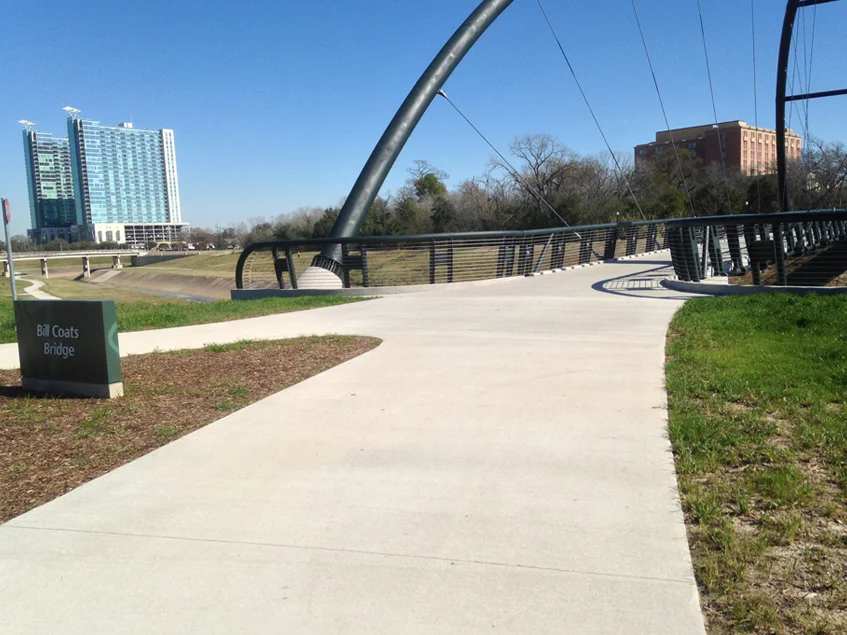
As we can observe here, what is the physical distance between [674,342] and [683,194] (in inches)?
2214

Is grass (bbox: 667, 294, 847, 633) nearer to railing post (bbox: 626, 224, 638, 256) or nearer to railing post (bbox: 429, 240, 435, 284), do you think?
railing post (bbox: 429, 240, 435, 284)

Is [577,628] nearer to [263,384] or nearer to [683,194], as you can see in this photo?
[263,384]

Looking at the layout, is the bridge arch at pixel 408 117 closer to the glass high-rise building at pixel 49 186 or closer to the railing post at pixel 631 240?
the railing post at pixel 631 240

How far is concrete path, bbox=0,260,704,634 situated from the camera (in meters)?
3.10

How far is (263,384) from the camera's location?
741 centimetres

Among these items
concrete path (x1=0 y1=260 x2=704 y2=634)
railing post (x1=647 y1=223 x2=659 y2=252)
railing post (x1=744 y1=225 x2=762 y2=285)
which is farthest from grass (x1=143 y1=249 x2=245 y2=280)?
concrete path (x1=0 y1=260 x2=704 y2=634)

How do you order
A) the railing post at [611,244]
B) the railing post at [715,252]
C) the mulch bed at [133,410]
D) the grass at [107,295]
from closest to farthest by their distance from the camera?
the mulch bed at [133,410] < the railing post at [715,252] < the railing post at [611,244] < the grass at [107,295]

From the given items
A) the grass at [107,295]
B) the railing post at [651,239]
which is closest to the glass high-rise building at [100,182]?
the grass at [107,295]

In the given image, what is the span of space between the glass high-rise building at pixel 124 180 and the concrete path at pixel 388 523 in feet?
586

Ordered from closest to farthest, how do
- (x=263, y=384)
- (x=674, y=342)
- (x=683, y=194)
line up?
(x=263, y=384) → (x=674, y=342) → (x=683, y=194)

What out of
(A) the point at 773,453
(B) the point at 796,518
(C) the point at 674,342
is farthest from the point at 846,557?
(C) the point at 674,342

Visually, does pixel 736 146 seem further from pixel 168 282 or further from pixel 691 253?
pixel 691 253

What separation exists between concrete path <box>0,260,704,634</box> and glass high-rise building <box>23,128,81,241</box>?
178 metres

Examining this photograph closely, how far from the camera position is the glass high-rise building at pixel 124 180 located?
169750mm
